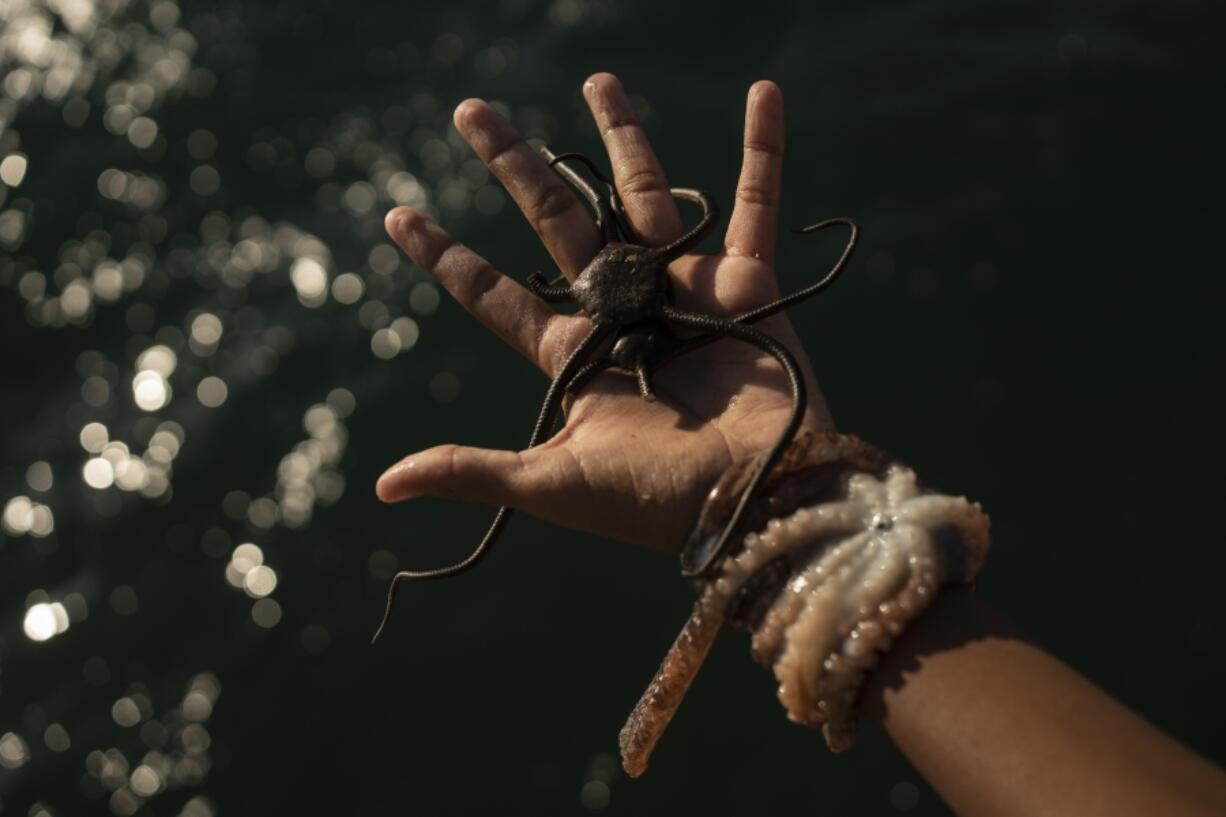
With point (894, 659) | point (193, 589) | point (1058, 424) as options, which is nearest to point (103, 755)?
point (193, 589)

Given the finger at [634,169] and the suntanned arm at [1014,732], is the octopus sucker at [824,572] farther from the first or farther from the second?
the finger at [634,169]

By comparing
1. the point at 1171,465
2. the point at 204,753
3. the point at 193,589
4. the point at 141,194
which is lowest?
the point at 204,753

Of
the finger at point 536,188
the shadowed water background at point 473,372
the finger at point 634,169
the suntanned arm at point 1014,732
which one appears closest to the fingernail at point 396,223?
the finger at point 536,188

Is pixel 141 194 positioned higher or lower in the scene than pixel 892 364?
higher

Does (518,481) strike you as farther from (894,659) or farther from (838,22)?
(838,22)

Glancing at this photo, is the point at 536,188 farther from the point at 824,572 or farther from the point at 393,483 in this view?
the point at 824,572

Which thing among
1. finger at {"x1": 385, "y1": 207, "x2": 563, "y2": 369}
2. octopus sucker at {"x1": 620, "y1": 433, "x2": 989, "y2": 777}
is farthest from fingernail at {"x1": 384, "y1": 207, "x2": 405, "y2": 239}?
octopus sucker at {"x1": 620, "y1": 433, "x2": 989, "y2": 777}
